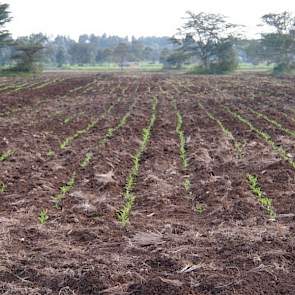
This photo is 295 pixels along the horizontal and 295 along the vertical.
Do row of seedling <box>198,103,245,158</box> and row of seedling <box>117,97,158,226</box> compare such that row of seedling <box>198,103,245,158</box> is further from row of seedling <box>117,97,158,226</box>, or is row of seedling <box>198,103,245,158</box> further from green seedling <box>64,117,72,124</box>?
green seedling <box>64,117,72,124</box>

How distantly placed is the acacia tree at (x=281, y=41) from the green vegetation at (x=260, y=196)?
1881 inches

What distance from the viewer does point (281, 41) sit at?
5809 cm

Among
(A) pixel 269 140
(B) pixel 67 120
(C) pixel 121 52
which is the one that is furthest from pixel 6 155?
(C) pixel 121 52

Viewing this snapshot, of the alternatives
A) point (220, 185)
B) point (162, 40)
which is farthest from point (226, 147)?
point (162, 40)

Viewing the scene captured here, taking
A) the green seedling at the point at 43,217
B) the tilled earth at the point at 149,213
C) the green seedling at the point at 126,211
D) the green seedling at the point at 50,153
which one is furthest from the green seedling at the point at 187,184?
the green seedling at the point at 50,153

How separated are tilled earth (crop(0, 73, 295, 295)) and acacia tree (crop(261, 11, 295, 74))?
4491 centimetres

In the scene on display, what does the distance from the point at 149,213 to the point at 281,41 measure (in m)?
55.0

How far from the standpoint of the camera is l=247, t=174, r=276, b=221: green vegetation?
6885 millimetres

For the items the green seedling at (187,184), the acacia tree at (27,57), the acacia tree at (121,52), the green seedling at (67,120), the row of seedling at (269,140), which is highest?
the green seedling at (187,184)

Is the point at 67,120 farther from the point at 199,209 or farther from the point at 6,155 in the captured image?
the point at 199,209

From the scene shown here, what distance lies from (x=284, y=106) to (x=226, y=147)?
920 centimetres

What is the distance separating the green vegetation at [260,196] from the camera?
6885 mm

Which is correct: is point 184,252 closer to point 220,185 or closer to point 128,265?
point 128,265

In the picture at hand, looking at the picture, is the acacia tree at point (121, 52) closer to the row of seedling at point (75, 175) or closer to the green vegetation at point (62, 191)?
the row of seedling at point (75, 175)
